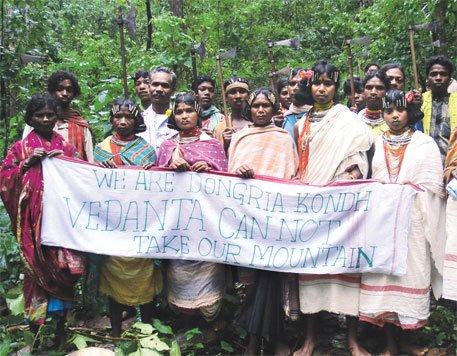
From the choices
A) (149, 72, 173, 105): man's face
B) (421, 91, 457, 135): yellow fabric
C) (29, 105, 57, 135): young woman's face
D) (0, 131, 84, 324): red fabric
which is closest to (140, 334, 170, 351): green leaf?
(0, 131, 84, 324): red fabric

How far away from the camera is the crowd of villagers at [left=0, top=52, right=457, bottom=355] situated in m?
4.12

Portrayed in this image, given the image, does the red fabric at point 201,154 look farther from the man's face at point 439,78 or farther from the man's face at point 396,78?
the man's face at point 439,78

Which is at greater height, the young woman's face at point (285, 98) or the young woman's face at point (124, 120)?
the young woman's face at point (285, 98)

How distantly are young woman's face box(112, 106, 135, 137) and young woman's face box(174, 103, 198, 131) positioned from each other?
0.37m

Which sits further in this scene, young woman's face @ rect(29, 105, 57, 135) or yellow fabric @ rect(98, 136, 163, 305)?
yellow fabric @ rect(98, 136, 163, 305)

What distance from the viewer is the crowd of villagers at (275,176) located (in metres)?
4.12

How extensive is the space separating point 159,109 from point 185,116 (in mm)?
1058

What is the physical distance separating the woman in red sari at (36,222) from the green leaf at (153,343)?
749mm

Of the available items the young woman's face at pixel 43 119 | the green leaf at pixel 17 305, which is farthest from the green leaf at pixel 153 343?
the young woman's face at pixel 43 119

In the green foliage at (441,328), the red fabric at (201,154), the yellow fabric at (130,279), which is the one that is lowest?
the green foliage at (441,328)

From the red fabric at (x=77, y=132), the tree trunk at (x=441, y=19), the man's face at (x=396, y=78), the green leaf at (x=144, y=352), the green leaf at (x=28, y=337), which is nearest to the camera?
the green leaf at (x=144, y=352)

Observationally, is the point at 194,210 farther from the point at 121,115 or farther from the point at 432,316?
the point at 432,316

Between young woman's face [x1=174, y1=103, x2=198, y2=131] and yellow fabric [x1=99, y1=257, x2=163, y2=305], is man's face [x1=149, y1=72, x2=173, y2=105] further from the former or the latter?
yellow fabric [x1=99, y1=257, x2=163, y2=305]

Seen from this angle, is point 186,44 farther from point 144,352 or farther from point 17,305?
point 144,352
